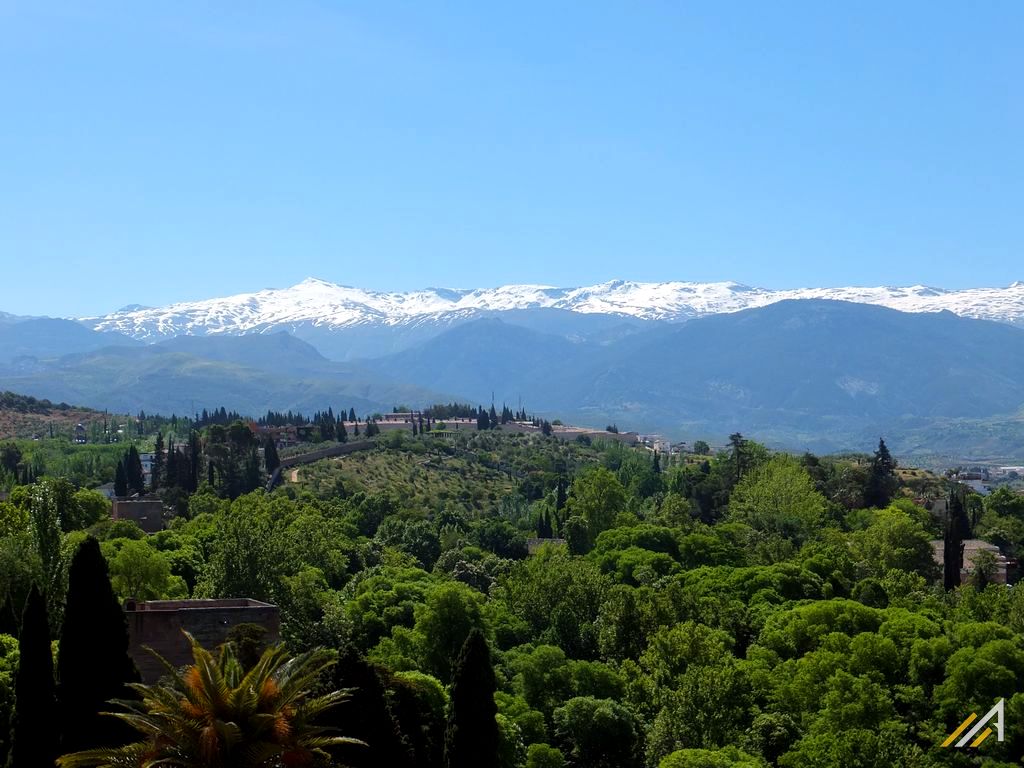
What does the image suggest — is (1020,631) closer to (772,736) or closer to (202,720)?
(772,736)

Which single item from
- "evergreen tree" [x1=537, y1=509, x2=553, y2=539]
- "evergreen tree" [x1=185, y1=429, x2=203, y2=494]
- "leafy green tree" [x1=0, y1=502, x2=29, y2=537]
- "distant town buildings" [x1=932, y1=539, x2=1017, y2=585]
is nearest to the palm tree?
"leafy green tree" [x1=0, y1=502, x2=29, y2=537]

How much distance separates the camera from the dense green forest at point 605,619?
4688 centimetres

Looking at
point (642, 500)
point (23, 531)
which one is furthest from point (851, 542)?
point (23, 531)

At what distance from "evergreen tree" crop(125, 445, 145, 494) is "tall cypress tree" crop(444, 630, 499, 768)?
99933 mm

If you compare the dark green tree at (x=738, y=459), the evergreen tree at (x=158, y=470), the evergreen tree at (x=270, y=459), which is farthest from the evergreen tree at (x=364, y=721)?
the evergreen tree at (x=270, y=459)

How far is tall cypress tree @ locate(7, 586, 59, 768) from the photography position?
3428 centimetres

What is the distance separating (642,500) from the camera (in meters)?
137

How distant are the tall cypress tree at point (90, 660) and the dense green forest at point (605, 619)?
24 centimetres

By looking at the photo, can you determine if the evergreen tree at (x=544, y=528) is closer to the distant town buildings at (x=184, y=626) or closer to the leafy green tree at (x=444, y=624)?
the leafy green tree at (x=444, y=624)

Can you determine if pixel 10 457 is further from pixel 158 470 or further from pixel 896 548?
pixel 896 548

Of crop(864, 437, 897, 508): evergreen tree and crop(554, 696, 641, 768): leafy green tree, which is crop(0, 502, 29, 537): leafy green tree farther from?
crop(864, 437, 897, 508): evergreen tree

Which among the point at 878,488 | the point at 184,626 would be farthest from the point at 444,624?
the point at 878,488

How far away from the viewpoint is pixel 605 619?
222 ft

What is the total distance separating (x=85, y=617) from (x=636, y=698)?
28.6 metres
